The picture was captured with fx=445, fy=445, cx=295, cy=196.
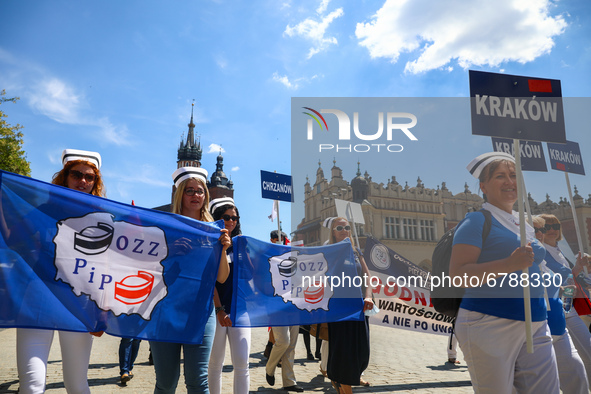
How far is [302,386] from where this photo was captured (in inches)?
240

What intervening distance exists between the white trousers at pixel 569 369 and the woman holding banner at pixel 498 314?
811 millimetres

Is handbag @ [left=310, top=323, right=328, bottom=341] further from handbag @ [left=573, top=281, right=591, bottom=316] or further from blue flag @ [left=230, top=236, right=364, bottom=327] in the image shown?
handbag @ [left=573, top=281, right=591, bottom=316]

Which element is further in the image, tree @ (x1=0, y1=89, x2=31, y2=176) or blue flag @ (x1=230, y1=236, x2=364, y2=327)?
tree @ (x1=0, y1=89, x2=31, y2=176)

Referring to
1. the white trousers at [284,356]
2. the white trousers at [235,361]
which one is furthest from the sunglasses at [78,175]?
the white trousers at [284,356]

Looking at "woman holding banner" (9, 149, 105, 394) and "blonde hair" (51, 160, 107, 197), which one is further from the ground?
"blonde hair" (51, 160, 107, 197)

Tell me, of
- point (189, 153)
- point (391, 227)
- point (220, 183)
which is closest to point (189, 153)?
point (189, 153)

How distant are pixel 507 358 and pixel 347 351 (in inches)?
95.2

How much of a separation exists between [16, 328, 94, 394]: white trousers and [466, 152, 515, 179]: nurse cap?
2.99m

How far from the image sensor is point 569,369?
339cm

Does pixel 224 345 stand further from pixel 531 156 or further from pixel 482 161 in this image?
pixel 531 156

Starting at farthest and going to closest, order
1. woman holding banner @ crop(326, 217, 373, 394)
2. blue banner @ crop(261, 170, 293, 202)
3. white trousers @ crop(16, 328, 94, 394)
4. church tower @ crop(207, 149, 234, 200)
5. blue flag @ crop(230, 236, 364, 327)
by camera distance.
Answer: church tower @ crop(207, 149, 234, 200)
blue banner @ crop(261, 170, 293, 202)
woman holding banner @ crop(326, 217, 373, 394)
blue flag @ crop(230, 236, 364, 327)
white trousers @ crop(16, 328, 94, 394)

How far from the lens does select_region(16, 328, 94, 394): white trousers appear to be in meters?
2.85

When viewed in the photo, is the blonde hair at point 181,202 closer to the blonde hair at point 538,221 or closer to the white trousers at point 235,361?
the white trousers at point 235,361

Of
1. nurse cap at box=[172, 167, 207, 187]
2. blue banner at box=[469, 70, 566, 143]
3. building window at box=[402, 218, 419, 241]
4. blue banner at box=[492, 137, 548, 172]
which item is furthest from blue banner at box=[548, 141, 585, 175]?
building window at box=[402, 218, 419, 241]
